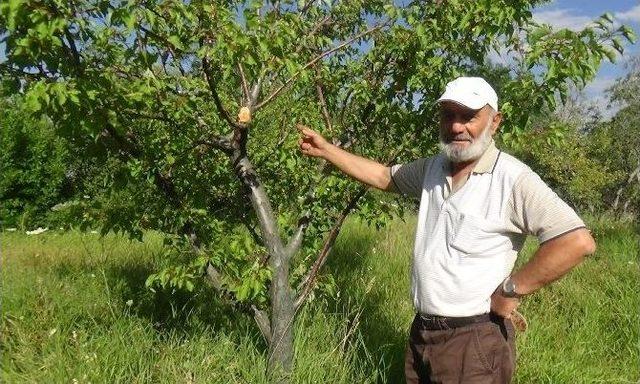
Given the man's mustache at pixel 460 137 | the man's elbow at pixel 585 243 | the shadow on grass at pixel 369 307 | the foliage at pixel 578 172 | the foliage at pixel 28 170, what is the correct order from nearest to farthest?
the man's elbow at pixel 585 243, the man's mustache at pixel 460 137, the shadow on grass at pixel 369 307, the foliage at pixel 28 170, the foliage at pixel 578 172

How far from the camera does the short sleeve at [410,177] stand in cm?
304

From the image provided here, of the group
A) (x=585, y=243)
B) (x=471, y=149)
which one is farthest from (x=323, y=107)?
(x=585, y=243)

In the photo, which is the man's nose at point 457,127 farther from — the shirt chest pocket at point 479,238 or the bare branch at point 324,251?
the bare branch at point 324,251

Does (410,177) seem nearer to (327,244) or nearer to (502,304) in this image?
(327,244)

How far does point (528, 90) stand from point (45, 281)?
155 inches

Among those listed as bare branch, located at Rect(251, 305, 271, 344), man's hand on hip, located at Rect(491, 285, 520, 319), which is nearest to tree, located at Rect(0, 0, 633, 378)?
bare branch, located at Rect(251, 305, 271, 344)

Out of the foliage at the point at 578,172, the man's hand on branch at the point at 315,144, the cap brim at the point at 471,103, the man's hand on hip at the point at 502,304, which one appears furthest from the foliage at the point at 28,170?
the foliage at the point at 578,172

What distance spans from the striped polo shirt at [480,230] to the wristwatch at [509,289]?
0.08m

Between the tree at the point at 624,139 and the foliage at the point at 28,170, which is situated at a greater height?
the foliage at the point at 28,170

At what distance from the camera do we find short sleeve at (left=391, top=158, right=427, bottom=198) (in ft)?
9.96

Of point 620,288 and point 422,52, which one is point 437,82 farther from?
point 620,288

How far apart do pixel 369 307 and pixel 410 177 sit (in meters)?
1.79

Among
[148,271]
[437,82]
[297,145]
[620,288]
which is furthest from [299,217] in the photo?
[620,288]

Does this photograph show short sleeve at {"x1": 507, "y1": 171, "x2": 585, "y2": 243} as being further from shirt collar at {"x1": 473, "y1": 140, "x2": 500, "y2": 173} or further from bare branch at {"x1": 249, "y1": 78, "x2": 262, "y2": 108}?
bare branch at {"x1": 249, "y1": 78, "x2": 262, "y2": 108}
